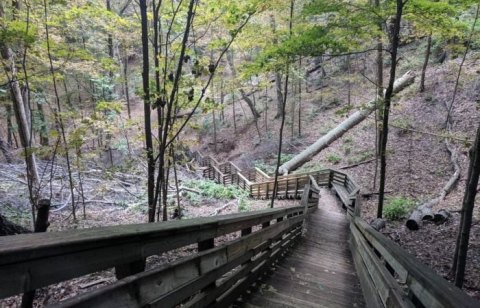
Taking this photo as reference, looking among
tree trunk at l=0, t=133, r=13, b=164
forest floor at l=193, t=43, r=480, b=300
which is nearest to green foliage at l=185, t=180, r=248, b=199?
forest floor at l=193, t=43, r=480, b=300

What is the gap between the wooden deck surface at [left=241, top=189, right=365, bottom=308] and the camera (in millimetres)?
4062

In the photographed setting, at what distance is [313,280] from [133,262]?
395cm

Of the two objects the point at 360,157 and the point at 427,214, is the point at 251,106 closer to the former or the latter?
the point at 360,157

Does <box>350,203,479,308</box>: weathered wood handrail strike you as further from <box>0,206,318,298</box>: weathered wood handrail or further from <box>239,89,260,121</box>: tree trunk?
<box>239,89,260,121</box>: tree trunk

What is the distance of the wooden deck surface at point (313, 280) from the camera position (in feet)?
13.3

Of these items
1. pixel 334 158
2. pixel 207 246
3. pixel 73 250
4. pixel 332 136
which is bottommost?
pixel 207 246

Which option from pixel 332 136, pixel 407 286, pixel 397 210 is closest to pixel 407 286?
pixel 407 286

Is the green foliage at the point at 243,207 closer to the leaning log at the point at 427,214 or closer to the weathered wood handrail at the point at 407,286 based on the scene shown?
the leaning log at the point at 427,214

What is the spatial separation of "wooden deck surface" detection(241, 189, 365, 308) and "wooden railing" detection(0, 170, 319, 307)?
65 cm

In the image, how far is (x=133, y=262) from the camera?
192cm

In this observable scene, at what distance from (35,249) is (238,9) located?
21.9ft

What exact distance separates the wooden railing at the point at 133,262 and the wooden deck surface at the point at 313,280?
65 cm

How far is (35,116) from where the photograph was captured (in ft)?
70.6

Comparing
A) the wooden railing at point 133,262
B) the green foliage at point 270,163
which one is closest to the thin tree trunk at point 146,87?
the wooden railing at point 133,262
